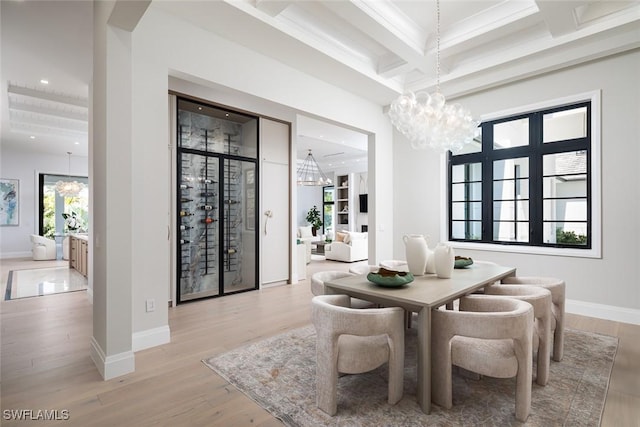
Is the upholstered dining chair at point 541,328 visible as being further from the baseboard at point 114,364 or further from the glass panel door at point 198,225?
the glass panel door at point 198,225

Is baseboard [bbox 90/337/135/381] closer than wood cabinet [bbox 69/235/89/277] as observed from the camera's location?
Yes

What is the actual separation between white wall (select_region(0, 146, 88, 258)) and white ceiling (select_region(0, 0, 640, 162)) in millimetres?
5953

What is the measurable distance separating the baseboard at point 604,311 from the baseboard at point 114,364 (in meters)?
4.78

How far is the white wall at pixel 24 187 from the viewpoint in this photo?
9.35 metres

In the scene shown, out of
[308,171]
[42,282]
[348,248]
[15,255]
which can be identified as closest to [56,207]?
[15,255]

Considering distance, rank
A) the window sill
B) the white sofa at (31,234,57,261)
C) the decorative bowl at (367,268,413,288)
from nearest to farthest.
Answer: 1. the decorative bowl at (367,268,413,288)
2. the window sill
3. the white sofa at (31,234,57,261)

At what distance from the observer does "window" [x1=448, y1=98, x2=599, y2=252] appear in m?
4.00

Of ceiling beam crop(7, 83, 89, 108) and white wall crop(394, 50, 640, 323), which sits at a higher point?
ceiling beam crop(7, 83, 89, 108)

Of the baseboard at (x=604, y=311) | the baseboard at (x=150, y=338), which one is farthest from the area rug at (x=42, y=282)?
the baseboard at (x=604, y=311)

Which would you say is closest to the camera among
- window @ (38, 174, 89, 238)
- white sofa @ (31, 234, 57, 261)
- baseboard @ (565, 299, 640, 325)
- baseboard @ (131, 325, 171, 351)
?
baseboard @ (131, 325, 171, 351)

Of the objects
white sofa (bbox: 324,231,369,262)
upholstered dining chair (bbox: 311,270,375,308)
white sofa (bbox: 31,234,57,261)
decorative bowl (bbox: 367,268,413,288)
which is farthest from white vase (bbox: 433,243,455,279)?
white sofa (bbox: 31,234,57,261)

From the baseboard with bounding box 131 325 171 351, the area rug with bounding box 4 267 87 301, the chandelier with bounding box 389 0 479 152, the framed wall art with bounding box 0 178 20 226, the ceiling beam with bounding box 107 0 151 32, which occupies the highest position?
the ceiling beam with bounding box 107 0 151 32

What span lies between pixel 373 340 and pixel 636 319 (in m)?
3.49

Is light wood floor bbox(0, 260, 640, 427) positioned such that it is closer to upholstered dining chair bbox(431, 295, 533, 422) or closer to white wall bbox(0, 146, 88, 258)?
upholstered dining chair bbox(431, 295, 533, 422)
